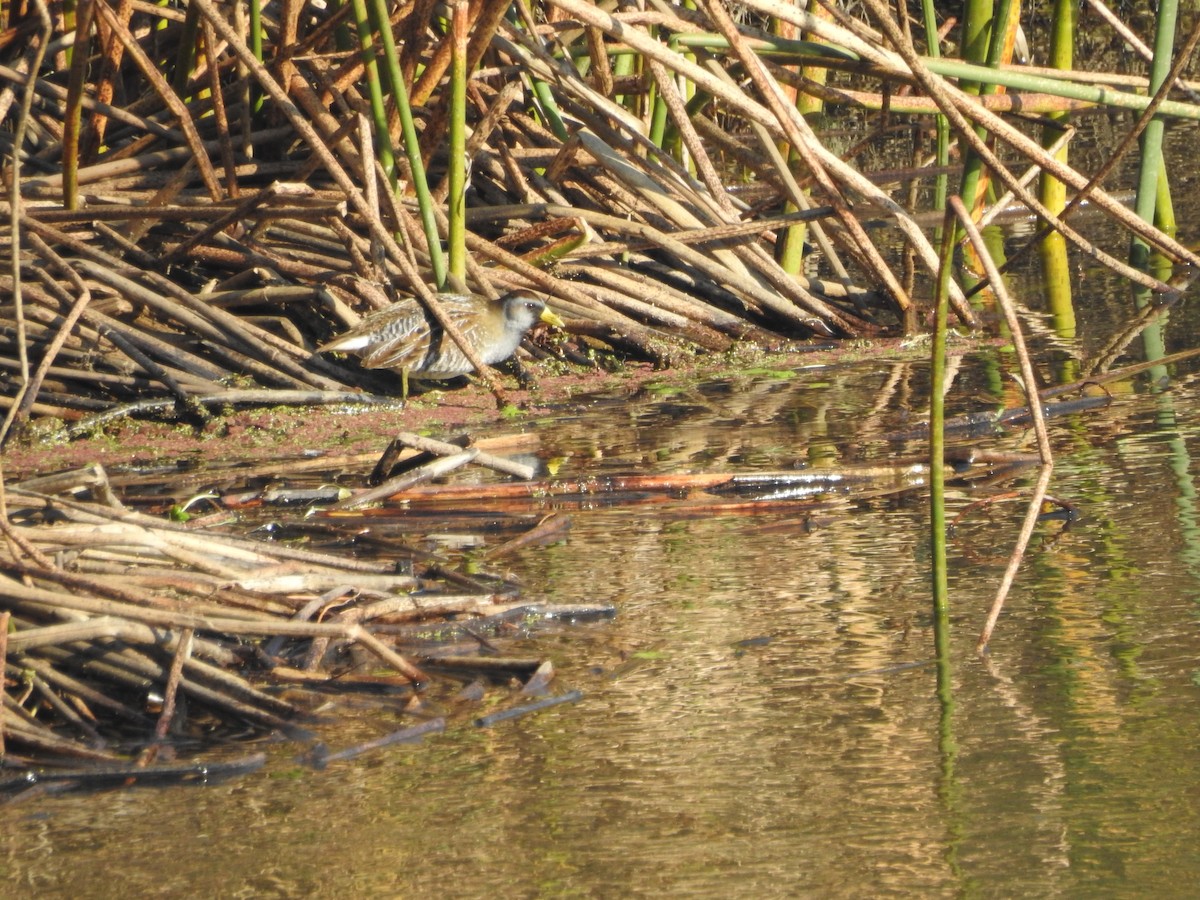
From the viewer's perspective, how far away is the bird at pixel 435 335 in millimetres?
6215

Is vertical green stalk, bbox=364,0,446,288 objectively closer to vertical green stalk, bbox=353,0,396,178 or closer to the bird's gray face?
vertical green stalk, bbox=353,0,396,178

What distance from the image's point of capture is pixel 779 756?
303 centimetres

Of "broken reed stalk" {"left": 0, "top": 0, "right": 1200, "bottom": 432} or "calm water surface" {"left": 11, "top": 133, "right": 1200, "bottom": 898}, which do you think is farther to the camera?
"broken reed stalk" {"left": 0, "top": 0, "right": 1200, "bottom": 432}

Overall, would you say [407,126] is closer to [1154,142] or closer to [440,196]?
[440,196]

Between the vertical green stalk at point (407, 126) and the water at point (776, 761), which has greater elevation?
the vertical green stalk at point (407, 126)

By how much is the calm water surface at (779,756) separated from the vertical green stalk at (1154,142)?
3200 mm

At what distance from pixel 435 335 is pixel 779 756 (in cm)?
349

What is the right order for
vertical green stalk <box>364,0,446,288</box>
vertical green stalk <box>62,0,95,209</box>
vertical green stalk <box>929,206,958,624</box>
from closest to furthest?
vertical green stalk <box>929,206,958,624</box> < vertical green stalk <box>364,0,446,288</box> < vertical green stalk <box>62,0,95,209</box>

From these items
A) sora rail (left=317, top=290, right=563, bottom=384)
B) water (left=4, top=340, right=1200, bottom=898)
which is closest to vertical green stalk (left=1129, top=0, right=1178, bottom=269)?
sora rail (left=317, top=290, right=563, bottom=384)

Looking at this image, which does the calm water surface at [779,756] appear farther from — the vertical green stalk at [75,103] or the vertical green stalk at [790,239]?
the vertical green stalk at [790,239]

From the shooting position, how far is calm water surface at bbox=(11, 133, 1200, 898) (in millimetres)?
2639

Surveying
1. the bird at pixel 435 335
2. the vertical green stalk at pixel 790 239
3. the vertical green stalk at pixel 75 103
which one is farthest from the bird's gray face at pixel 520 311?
the vertical green stalk at pixel 75 103

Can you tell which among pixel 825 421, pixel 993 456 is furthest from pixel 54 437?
pixel 993 456

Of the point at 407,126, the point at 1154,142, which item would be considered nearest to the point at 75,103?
the point at 407,126
